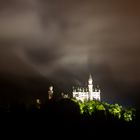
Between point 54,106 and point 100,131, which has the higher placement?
point 54,106

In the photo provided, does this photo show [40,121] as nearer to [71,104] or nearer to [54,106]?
[54,106]

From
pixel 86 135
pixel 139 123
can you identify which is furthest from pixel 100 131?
pixel 139 123

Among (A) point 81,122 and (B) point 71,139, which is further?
(A) point 81,122

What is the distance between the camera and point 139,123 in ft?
→ 286

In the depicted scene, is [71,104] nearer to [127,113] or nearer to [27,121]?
[27,121]

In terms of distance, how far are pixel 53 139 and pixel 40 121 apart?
30.7 ft

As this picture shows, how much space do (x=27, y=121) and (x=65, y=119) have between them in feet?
23.6

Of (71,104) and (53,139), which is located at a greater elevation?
(71,104)

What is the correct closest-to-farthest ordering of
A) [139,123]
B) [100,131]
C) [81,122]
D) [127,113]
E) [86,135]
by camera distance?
1. [86,135]
2. [100,131]
3. [81,122]
4. [139,123]
5. [127,113]

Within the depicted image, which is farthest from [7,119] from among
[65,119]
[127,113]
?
[127,113]

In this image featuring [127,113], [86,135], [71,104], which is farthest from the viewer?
[127,113]

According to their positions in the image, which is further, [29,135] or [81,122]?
[81,122]

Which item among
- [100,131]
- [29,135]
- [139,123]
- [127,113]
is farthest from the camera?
[127,113]

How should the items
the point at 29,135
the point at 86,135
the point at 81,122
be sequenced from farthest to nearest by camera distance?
the point at 81,122, the point at 86,135, the point at 29,135
